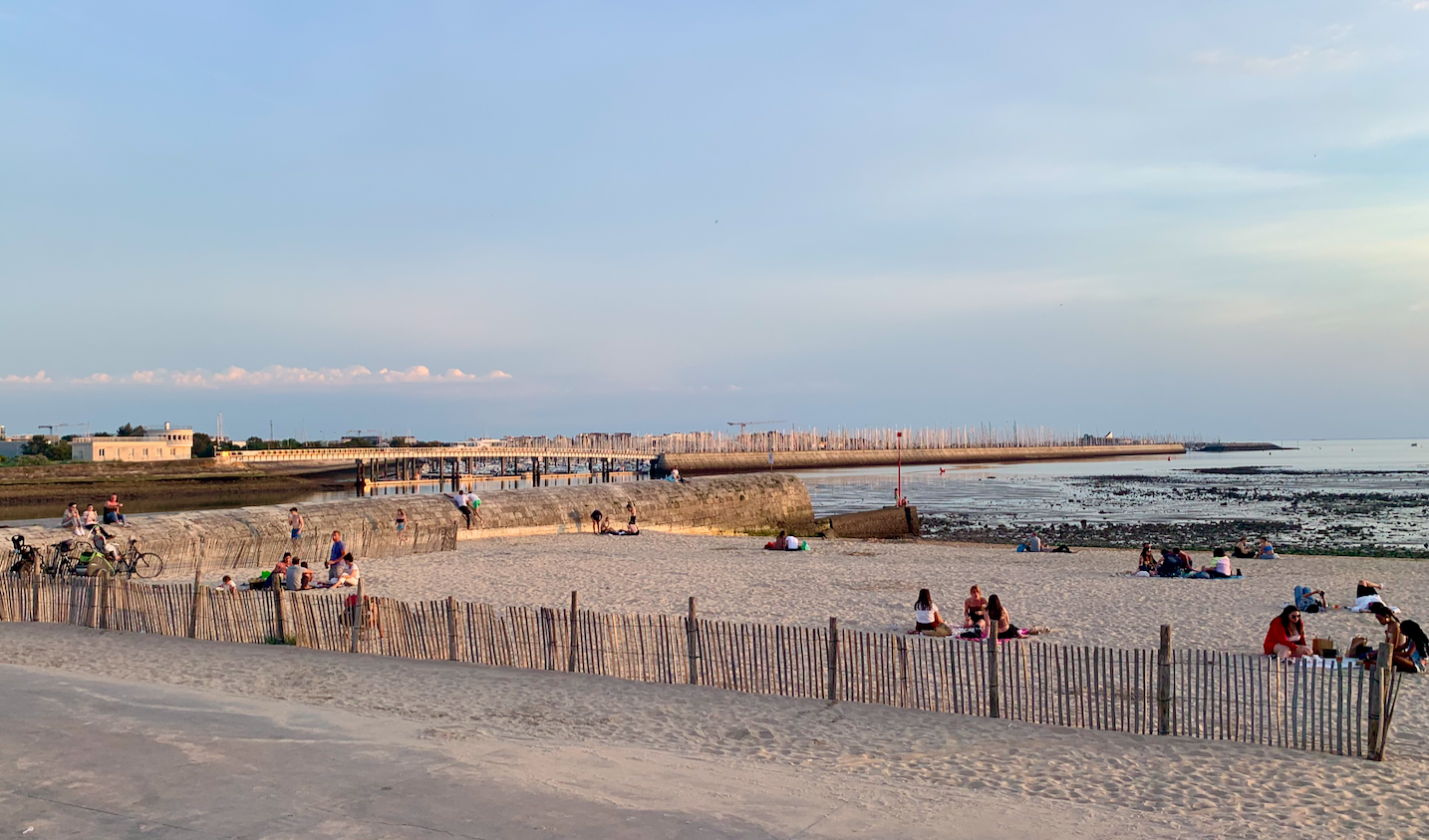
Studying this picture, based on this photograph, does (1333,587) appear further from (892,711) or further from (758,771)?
(758,771)

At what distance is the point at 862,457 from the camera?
466 ft

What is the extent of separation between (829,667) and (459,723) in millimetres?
3750

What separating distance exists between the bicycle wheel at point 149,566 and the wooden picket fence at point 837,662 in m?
5.01

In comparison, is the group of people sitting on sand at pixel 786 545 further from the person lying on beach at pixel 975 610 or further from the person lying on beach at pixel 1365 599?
the person lying on beach at pixel 1365 599

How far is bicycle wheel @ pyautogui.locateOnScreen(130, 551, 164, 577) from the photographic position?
19.8 metres

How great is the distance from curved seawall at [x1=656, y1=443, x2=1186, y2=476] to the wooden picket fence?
9157 centimetres

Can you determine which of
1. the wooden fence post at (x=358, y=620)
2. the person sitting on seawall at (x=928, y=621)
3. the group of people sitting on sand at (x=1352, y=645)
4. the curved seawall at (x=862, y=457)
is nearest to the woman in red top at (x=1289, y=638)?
the group of people sitting on sand at (x=1352, y=645)

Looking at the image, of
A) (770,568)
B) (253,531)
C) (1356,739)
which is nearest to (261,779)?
(1356,739)

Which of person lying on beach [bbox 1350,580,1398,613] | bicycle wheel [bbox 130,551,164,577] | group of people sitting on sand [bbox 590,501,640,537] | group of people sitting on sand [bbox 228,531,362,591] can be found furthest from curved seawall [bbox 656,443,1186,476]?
person lying on beach [bbox 1350,580,1398,613]

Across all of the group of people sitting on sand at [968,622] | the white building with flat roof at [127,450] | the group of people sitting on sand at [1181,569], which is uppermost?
the white building with flat roof at [127,450]

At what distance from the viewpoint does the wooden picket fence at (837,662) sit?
9031mm

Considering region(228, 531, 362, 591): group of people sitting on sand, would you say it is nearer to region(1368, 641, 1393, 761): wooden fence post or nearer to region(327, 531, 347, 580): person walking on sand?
region(327, 531, 347, 580): person walking on sand

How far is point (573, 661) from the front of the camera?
1162 centimetres

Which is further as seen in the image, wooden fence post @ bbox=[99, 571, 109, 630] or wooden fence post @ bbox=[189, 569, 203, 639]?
wooden fence post @ bbox=[99, 571, 109, 630]
